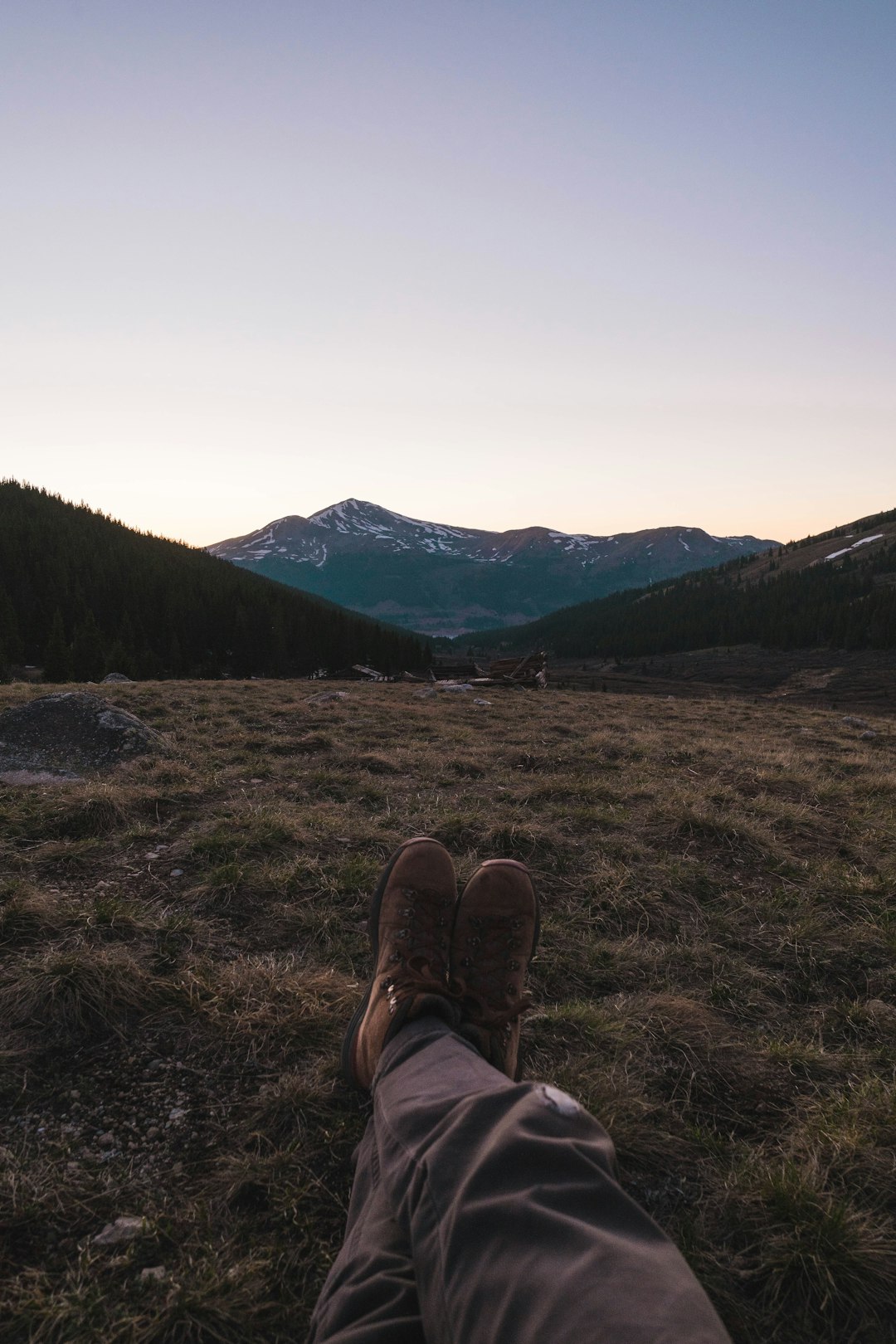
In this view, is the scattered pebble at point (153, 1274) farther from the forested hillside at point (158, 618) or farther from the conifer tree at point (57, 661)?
the forested hillside at point (158, 618)

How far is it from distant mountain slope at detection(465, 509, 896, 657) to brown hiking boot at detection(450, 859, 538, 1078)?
263ft

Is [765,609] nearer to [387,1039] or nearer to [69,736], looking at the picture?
[69,736]

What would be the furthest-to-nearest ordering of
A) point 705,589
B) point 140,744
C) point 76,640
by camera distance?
point 705,589 → point 76,640 → point 140,744

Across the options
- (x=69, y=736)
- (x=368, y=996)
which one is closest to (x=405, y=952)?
(x=368, y=996)

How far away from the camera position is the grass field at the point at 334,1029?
184 cm

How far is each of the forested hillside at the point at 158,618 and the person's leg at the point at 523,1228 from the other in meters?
45.7

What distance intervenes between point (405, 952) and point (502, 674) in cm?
2767

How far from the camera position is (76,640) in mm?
40344

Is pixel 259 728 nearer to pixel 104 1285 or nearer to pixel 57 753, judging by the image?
pixel 57 753

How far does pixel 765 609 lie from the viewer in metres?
107

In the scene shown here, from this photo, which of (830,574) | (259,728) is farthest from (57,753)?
(830,574)

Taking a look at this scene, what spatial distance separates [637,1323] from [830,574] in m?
149

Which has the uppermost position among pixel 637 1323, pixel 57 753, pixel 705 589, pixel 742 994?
pixel 705 589

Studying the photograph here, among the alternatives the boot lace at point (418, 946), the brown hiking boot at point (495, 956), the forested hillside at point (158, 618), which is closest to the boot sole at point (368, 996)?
the boot lace at point (418, 946)
